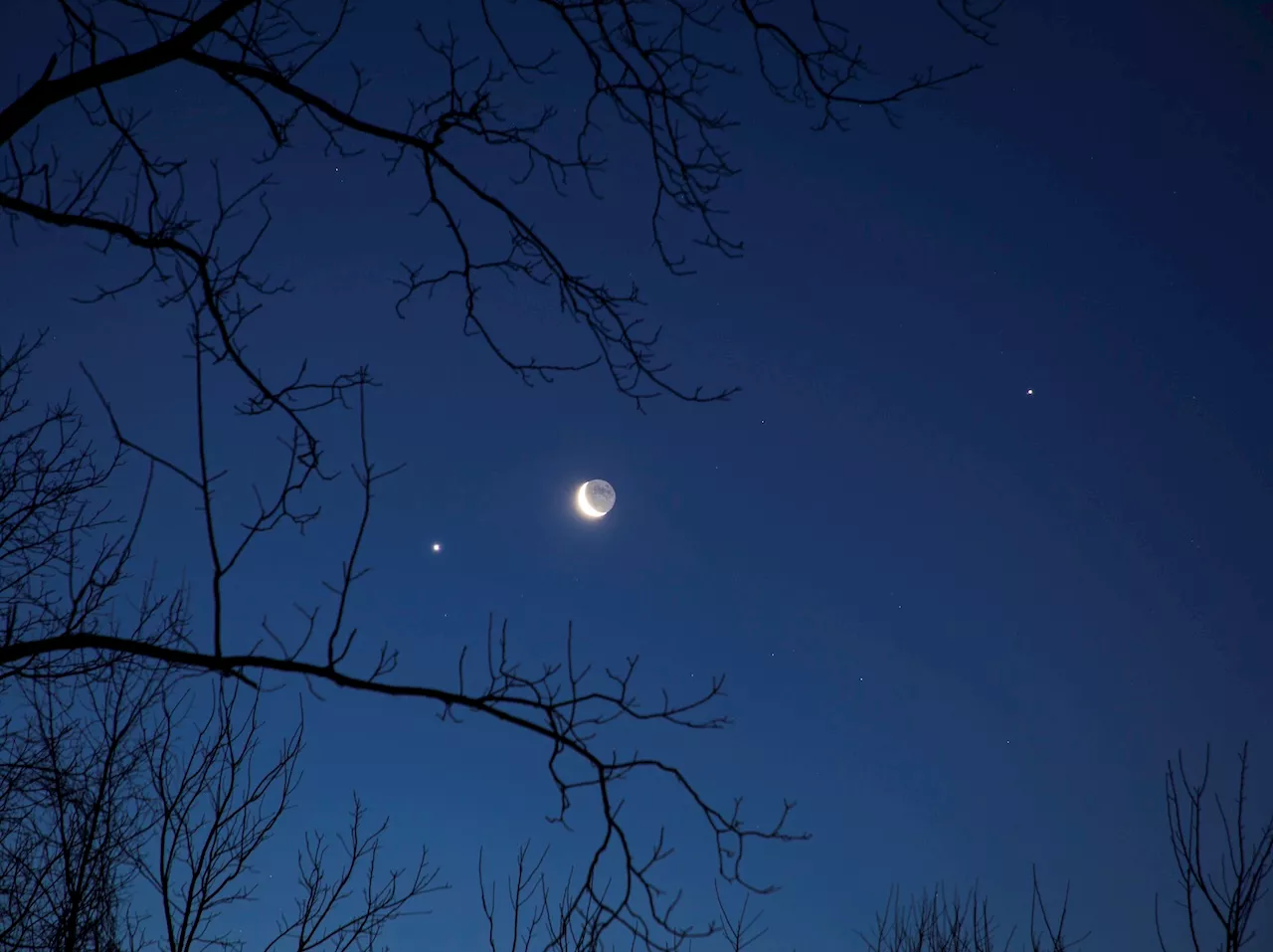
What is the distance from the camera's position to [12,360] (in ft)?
19.7

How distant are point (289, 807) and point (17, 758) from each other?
181 cm

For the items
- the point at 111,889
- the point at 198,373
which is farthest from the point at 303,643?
the point at 111,889

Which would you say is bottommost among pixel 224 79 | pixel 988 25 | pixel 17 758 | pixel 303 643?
pixel 303 643

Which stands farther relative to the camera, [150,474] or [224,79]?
[224,79]

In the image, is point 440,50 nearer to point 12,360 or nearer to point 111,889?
point 12,360

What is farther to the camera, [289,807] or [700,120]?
[289,807]

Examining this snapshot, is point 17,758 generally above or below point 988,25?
below

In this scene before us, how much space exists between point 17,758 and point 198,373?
5287 mm

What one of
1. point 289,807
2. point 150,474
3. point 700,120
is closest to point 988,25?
point 700,120

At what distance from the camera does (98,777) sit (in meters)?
5.00

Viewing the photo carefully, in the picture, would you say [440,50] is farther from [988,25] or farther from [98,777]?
[98,777]

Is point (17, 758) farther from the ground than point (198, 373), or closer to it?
farther from the ground

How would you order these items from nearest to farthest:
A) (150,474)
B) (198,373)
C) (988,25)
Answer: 1. (198,373)
2. (150,474)
3. (988,25)

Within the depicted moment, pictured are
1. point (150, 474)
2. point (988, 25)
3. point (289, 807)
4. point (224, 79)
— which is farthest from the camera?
point (289, 807)
